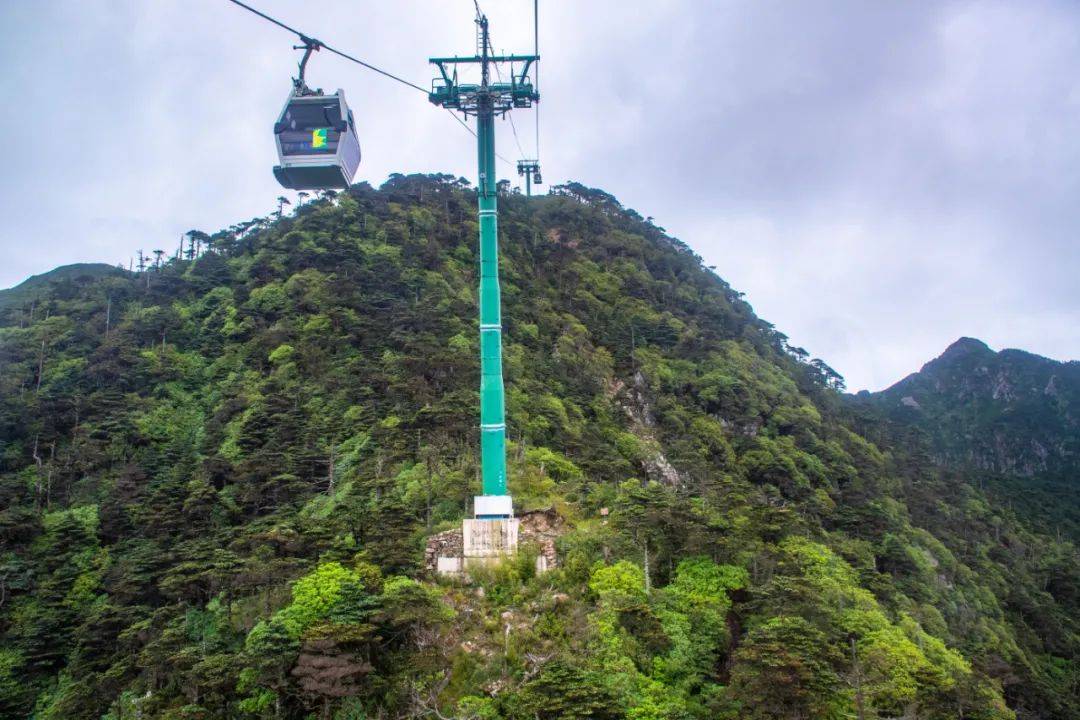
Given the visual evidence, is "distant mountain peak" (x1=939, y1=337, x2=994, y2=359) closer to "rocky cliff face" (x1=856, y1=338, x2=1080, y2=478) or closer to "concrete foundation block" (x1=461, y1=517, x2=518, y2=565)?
"rocky cliff face" (x1=856, y1=338, x2=1080, y2=478)

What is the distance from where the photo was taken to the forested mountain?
17938 mm

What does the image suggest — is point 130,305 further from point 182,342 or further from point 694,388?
point 694,388

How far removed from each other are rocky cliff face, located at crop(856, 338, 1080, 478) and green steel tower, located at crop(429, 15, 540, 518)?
87.8 meters

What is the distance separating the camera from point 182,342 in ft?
137

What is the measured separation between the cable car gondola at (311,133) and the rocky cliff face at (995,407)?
320ft

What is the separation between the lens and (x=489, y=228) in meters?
23.8

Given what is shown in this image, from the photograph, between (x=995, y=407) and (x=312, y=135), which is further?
(x=995, y=407)

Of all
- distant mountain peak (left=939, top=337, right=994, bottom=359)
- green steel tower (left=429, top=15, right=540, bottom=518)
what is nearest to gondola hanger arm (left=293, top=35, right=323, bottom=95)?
green steel tower (left=429, top=15, right=540, bottom=518)

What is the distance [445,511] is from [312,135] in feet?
46.2

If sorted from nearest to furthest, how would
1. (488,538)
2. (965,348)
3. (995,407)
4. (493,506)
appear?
(488,538) → (493,506) → (995,407) → (965,348)

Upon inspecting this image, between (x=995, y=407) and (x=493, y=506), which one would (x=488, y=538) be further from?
(x=995, y=407)

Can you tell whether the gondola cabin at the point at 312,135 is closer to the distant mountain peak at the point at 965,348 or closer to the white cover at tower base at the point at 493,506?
the white cover at tower base at the point at 493,506

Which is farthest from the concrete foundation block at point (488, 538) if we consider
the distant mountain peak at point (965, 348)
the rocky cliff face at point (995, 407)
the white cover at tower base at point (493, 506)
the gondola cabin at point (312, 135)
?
the distant mountain peak at point (965, 348)

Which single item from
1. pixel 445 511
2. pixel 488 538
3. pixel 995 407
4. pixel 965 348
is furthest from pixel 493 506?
pixel 965 348
